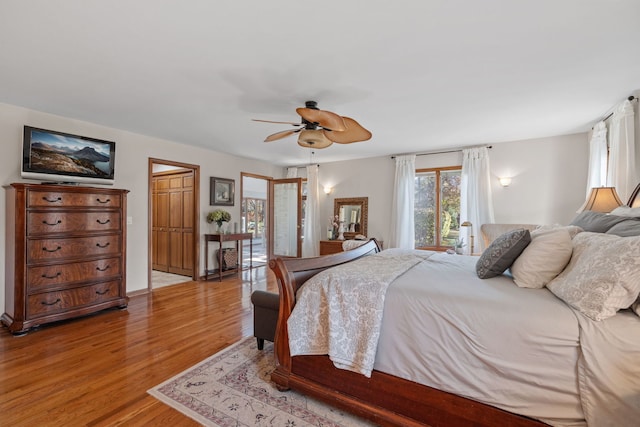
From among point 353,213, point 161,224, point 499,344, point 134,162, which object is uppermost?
point 134,162

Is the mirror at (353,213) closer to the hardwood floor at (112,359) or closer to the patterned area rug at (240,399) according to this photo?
the hardwood floor at (112,359)

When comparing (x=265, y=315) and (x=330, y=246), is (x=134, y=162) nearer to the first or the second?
(x=265, y=315)

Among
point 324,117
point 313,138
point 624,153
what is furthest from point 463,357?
point 624,153

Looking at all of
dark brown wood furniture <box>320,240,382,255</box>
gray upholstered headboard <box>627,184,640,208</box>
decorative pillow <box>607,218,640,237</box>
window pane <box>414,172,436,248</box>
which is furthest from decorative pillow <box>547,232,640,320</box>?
dark brown wood furniture <box>320,240,382,255</box>

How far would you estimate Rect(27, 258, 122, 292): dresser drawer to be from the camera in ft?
9.68

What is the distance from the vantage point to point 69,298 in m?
3.16

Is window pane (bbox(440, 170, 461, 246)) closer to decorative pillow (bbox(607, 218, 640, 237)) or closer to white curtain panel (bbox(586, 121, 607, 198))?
white curtain panel (bbox(586, 121, 607, 198))

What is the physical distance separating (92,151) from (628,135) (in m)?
6.11

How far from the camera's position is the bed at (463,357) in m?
1.19

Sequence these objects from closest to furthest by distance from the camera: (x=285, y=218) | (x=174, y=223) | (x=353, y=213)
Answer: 1. (x=174, y=223)
2. (x=353, y=213)
3. (x=285, y=218)

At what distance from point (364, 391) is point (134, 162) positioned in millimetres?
4398

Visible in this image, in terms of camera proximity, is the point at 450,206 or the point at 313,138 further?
the point at 450,206

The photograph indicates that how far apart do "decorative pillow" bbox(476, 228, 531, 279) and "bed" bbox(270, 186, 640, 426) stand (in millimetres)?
65

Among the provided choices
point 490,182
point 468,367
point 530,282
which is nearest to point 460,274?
point 530,282
